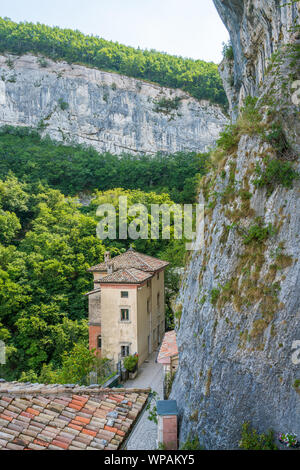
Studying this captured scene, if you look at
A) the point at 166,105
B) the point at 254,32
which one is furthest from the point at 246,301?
the point at 166,105

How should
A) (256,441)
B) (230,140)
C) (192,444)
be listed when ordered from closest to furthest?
(256,441), (192,444), (230,140)

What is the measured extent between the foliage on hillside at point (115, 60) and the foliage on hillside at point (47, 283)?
34.3 meters

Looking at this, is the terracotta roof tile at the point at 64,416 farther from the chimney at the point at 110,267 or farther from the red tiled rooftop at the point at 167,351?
the chimney at the point at 110,267

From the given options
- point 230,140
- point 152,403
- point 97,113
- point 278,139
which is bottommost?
point 152,403

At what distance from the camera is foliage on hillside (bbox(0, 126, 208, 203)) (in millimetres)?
49438

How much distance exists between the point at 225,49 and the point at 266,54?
6174 millimetres

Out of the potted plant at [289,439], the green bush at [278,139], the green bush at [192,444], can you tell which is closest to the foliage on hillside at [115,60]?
the green bush at [278,139]

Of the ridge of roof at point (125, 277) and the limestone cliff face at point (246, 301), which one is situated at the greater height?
the limestone cliff face at point (246, 301)

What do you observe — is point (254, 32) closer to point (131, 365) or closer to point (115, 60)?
point (131, 365)

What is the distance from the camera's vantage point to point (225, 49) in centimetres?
1714

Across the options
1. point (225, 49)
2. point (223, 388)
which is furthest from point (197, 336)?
point (225, 49)

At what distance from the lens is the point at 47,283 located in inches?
1102

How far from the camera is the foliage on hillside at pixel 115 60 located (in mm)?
64812

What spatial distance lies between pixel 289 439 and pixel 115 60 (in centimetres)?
7053
